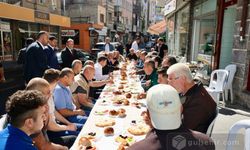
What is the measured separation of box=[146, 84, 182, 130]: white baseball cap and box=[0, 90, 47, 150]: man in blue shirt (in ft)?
3.19

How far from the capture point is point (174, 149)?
66.8 inches

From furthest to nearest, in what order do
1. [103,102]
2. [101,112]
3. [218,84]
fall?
[218,84] → [103,102] → [101,112]

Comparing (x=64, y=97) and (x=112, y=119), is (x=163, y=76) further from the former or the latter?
(x=64, y=97)

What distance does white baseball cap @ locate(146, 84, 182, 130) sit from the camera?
1.67m

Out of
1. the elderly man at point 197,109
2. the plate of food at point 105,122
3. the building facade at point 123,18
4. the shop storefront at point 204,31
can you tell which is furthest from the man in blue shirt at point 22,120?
the building facade at point 123,18

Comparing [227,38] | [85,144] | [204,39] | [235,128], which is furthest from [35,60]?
[204,39]

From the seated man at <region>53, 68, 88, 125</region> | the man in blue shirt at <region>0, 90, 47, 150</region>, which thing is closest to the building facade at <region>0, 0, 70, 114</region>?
the seated man at <region>53, 68, 88, 125</region>

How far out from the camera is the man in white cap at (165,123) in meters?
1.67

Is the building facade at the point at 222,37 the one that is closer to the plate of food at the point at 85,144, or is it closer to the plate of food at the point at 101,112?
the plate of food at the point at 101,112

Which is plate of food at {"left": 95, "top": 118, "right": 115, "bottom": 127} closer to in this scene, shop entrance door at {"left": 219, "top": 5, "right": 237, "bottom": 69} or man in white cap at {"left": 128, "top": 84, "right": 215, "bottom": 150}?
man in white cap at {"left": 128, "top": 84, "right": 215, "bottom": 150}

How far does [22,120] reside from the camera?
2018 mm

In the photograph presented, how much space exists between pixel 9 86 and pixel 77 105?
611 cm

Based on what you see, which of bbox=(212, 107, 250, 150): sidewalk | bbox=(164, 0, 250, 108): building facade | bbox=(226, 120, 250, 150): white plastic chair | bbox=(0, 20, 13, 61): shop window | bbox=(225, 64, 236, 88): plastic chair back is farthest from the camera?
bbox=(0, 20, 13, 61): shop window

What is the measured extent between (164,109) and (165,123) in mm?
93
